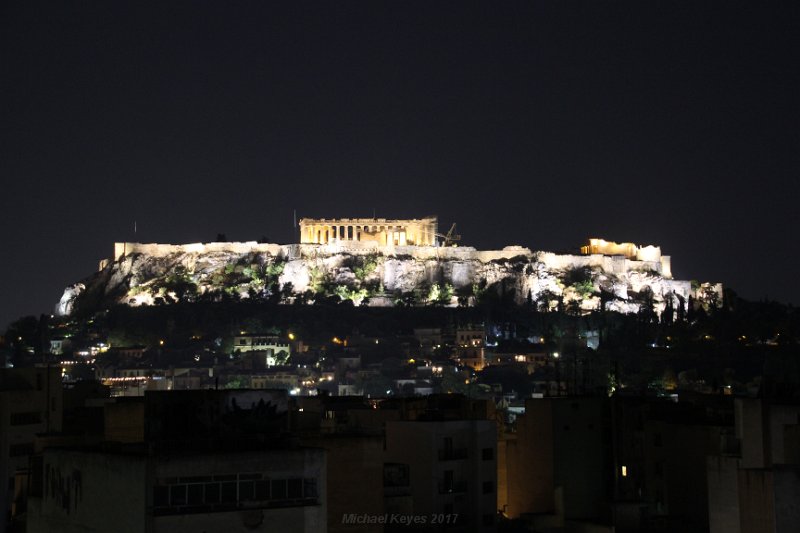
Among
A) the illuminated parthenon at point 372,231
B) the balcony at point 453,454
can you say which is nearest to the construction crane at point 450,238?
the illuminated parthenon at point 372,231

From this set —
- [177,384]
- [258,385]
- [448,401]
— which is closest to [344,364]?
[258,385]

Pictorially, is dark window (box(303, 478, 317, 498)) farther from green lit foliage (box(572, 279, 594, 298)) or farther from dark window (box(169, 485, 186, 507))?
green lit foliage (box(572, 279, 594, 298))

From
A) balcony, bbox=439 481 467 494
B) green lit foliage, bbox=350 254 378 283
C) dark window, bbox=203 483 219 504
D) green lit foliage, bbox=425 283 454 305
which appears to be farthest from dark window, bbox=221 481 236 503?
green lit foliage, bbox=350 254 378 283

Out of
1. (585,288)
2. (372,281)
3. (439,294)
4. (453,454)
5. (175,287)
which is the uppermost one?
(372,281)

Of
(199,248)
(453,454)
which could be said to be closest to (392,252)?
(199,248)

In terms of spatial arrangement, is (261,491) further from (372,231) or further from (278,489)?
(372,231)

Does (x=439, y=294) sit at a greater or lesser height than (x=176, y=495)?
greater

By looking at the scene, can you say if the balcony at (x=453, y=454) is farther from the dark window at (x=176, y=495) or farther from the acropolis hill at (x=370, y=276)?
the acropolis hill at (x=370, y=276)
